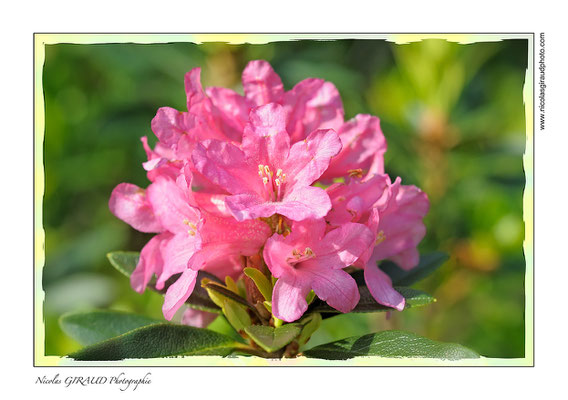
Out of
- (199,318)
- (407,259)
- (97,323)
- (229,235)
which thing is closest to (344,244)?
(229,235)

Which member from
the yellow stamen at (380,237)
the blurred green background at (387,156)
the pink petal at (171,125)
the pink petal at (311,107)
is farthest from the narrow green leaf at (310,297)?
the blurred green background at (387,156)

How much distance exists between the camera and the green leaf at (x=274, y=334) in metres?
1.52

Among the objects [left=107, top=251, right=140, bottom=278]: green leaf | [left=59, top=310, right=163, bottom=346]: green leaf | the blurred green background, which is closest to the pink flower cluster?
[left=107, top=251, right=140, bottom=278]: green leaf

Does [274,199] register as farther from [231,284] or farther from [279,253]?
[231,284]

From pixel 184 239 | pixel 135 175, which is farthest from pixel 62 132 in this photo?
pixel 184 239

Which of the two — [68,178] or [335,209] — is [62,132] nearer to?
[68,178]

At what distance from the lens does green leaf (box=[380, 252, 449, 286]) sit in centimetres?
202

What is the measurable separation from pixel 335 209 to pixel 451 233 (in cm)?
180

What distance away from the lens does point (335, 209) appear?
1.62 meters

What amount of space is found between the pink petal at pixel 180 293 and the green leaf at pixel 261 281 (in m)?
0.14

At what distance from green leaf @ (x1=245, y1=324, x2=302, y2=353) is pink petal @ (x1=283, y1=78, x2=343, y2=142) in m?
0.56

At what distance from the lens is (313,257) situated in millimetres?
1575

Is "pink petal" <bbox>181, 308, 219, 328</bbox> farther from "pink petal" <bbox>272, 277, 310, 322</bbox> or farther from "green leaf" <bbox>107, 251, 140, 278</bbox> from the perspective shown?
"pink petal" <bbox>272, 277, 310, 322</bbox>

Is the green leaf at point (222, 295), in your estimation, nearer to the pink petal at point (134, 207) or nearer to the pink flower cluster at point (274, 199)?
the pink flower cluster at point (274, 199)
